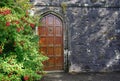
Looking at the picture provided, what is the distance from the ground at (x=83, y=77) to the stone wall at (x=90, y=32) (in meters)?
0.52

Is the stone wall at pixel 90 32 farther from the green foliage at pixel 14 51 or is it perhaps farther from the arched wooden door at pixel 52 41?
the green foliage at pixel 14 51

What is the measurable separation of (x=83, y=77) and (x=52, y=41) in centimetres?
211

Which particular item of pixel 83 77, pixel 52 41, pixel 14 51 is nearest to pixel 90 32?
pixel 52 41

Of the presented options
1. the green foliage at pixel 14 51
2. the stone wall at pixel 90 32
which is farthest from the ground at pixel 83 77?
the green foliage at pixel 14 51

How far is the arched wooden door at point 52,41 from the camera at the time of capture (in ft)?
33.9

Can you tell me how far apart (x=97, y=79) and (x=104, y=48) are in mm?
1940

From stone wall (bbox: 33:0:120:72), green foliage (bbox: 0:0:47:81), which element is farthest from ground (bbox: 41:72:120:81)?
green foliage (bbox: 0:0:47:81)

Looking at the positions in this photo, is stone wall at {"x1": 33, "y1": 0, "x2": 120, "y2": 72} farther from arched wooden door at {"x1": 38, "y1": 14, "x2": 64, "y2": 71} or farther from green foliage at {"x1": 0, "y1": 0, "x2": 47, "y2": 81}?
green foliage at {"x1": 0, "y1": 0, "x2": 47, "y2": 81}

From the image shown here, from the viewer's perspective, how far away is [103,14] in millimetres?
10453

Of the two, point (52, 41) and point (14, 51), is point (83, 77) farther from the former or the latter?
point (14, 51)

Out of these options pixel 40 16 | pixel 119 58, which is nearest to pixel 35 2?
pixel 40 16

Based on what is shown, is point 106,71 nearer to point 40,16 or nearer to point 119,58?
point 119,58

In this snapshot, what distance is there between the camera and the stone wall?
405 inches

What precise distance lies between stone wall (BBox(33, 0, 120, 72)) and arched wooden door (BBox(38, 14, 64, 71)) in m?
0.31
